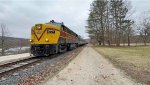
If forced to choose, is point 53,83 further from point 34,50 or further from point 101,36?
point 101,36

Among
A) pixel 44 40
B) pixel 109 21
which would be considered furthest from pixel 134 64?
pixel 109 21

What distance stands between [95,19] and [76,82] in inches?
2054

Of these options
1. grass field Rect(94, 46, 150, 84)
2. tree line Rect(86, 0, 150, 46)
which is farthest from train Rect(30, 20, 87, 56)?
tree line Rect(86, 0, 150, 46)

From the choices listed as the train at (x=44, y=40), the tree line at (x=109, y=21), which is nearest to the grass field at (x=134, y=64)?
the train at (x=44, y=40)

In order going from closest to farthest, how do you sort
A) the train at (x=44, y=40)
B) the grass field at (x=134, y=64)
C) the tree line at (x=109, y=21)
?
the grass field at (x=134, y=64)
the train at (x=44, y=40)
the tree line at (x=109, y=21)

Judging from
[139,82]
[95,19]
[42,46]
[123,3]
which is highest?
[123,3]

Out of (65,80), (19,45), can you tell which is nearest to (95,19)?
(19,45)

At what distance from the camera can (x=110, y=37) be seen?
57219 mm

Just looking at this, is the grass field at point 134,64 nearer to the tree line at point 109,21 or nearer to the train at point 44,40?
the train at point 44,40

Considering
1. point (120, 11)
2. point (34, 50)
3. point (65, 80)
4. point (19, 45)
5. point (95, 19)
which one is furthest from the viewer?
point (95, 19)

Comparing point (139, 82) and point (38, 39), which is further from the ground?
point (38, 39)

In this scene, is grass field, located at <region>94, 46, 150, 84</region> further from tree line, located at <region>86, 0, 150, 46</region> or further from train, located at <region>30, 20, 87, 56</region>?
tree line, located at <region>86, 0, 150, 46</region>

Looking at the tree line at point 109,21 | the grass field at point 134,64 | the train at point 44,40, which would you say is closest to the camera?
the grass field at point 134,64

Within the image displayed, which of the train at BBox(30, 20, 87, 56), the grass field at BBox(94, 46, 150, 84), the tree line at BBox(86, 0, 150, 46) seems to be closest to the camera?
the grass field at BBox(94, 46, 150, 84)
